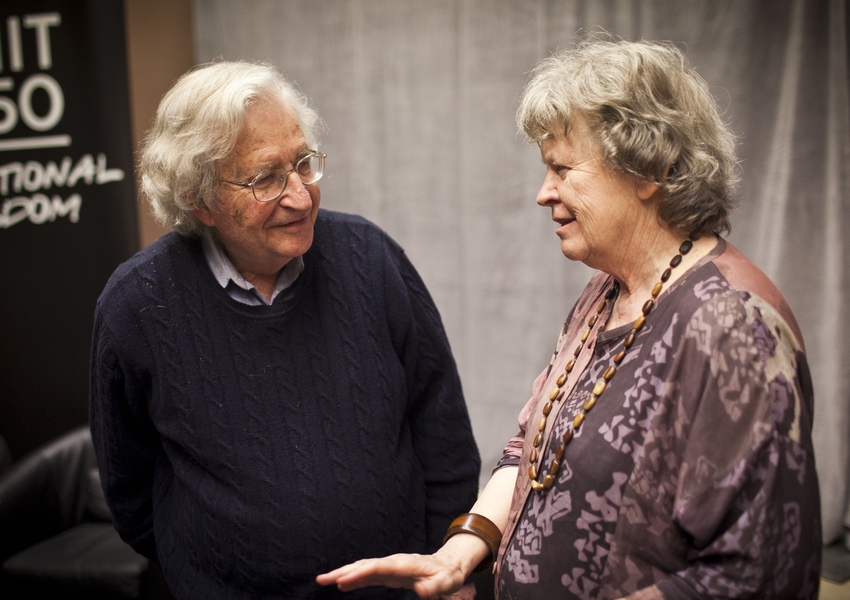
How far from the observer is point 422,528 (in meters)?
1.61

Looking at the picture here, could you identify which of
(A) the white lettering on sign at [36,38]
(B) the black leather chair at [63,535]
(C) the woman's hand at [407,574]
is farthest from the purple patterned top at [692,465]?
(A) the white lettering on sign at [36,38]

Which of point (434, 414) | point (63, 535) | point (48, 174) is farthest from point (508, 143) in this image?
point (63, 535)

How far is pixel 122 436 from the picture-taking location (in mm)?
1548

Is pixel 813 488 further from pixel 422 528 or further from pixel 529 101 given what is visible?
pixel 422 528

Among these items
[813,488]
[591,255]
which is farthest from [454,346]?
[813,488]

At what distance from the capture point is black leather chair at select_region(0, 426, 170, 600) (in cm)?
244

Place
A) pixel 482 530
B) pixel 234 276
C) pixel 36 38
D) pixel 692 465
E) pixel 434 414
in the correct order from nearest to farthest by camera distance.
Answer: pixel 692 465, pixel 482 530, pixel 234 276, pixel 434 414, pixel 36 38

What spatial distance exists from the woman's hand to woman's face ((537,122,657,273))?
55 centimetres

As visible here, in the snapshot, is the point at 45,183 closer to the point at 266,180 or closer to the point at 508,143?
the point at 508,143

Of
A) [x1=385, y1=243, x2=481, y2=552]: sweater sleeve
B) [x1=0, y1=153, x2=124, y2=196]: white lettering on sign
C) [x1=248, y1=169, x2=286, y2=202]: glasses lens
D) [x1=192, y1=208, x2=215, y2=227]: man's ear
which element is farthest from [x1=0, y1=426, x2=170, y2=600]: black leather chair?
[x1=248, y1=169, x2=286, y2=202]: glasses lens

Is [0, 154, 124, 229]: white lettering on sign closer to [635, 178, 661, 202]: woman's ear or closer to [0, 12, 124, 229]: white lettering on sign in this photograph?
[0, 12, 124, 229]: white lettering on sign

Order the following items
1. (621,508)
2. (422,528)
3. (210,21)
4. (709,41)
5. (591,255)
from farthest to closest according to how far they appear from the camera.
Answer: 1. (210,21)
2. (709,41)
3. (422,528)
4. (591,255)
5. (621,508)

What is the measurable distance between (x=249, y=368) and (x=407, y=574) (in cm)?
55

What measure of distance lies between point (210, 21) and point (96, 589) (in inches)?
101
